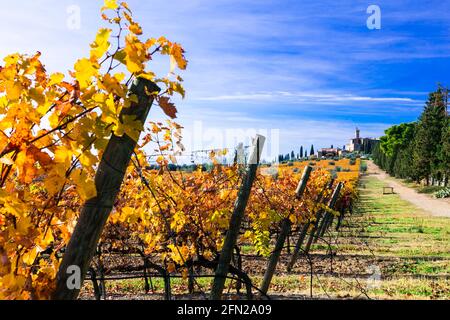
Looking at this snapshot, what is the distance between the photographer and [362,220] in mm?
23688

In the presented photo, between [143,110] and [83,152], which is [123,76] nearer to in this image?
[143,110]

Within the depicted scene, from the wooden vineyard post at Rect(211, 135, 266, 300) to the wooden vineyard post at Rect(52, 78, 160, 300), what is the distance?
1446mm

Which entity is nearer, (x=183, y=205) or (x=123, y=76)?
(x=123, y=76)

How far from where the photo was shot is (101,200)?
182cm

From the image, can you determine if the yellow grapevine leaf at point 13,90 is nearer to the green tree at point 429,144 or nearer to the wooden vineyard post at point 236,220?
the wooden vineyard post at point 236,220

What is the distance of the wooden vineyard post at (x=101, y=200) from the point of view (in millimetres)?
1816

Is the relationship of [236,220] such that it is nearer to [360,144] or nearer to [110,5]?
[110,5]

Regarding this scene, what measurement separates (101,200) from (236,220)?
5.38ft

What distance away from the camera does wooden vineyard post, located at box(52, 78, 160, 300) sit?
182 cm

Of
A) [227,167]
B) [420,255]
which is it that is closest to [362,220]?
[420,255]

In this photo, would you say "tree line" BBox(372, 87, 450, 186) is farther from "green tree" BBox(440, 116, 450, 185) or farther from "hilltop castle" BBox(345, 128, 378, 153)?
"hilltop castle" BBox(345, 128, 378, 153)

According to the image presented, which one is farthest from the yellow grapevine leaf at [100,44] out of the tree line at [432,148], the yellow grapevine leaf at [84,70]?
the tree line at [432,148]

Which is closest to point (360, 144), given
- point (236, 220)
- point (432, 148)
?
point (432, 148)

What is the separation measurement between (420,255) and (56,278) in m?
13.4
